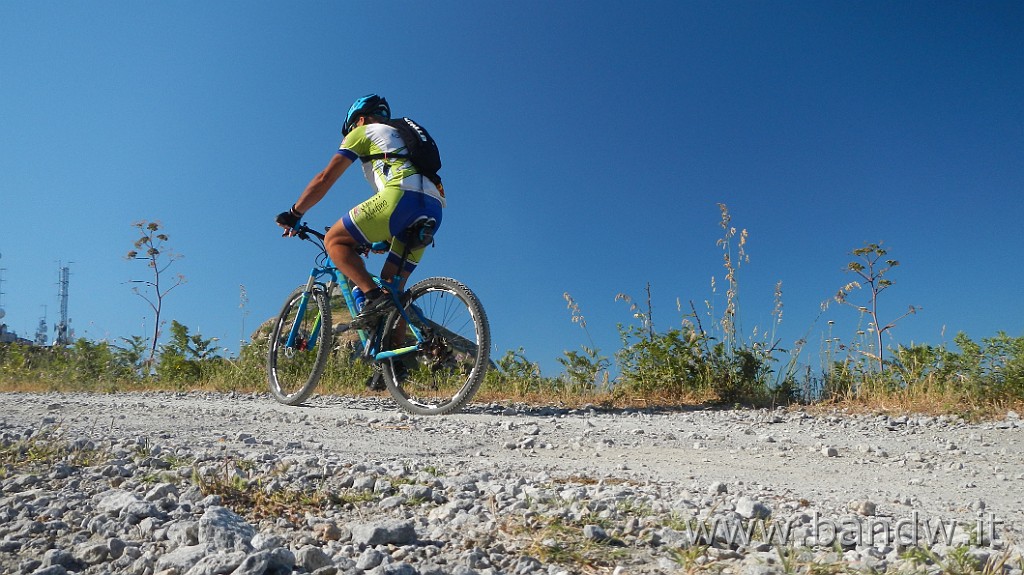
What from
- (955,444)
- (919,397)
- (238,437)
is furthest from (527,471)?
(919,397)

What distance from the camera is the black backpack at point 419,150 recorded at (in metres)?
6.08

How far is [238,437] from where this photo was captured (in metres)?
3.78

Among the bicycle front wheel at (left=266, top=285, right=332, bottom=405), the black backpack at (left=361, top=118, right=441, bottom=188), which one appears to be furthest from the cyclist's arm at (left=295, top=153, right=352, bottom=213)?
the bicycle front wheel at (left=266, top=285, right=332, bottom=405)

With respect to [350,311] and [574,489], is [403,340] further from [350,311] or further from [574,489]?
[574,489]

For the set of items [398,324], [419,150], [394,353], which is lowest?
[394,353]

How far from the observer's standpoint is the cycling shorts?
19.7ft

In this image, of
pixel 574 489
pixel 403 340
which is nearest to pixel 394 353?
pixel 403 340

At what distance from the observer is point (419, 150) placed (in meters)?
6.07

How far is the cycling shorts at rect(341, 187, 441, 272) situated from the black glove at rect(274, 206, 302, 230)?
767 mm

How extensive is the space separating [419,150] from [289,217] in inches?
63.9

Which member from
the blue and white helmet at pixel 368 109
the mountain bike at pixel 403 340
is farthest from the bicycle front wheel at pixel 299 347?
the blue and white helmet at pixel 368 109

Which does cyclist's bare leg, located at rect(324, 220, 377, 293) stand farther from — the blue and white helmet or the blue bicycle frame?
the blue and white helmet

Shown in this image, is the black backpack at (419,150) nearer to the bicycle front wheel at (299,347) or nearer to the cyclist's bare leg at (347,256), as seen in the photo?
the cyclist's bare leg at (347,256)

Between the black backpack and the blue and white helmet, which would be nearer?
the black backpack
